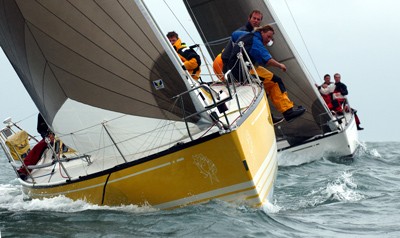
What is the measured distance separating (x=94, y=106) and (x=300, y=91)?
5334 mm

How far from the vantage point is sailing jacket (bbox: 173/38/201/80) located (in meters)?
9.38

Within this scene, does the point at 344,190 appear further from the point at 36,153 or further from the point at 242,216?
the point at 36,153

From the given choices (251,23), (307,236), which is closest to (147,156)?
(307,236)

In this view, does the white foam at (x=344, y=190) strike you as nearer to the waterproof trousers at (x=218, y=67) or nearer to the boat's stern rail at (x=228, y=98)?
the boat's stern rail at (x=228, y=98)

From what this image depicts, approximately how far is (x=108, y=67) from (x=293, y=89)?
17.7 feet

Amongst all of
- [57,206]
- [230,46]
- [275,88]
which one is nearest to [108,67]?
[57,206]

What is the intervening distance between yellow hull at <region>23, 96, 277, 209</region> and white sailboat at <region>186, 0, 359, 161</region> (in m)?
4.66

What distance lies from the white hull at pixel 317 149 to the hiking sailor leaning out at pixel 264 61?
10.1ft

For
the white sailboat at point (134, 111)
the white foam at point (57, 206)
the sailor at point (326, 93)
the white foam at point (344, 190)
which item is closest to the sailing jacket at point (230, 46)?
the white sailboat at point (134, 111)

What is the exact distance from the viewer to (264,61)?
8.55 metres

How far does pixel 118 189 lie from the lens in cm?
714

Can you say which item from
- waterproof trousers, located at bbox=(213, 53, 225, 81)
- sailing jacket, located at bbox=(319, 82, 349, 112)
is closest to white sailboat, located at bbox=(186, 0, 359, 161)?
sailing jacket, located at bbox=(319, 82, 349, 112)

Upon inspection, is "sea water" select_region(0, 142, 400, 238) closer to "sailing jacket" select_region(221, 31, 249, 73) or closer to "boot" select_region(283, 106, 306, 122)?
"boot" select_region(283, 106, 306, 122)

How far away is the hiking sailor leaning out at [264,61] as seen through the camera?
337 inches
